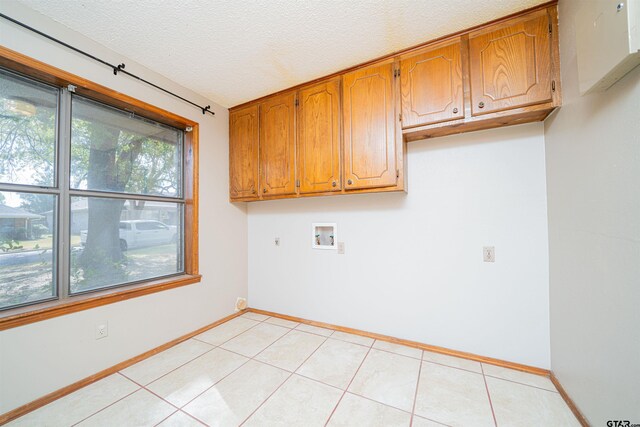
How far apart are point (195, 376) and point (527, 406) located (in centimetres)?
217

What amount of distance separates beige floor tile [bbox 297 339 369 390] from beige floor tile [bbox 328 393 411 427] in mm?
162

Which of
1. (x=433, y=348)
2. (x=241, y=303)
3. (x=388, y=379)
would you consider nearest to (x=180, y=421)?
(x=388, y=379)

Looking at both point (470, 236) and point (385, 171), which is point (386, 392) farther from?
point (385, 171)

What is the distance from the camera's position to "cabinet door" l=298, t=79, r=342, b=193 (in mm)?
2150

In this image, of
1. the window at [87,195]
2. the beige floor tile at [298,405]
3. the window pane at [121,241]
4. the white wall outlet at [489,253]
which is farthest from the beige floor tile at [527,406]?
the window pane at [121,241]

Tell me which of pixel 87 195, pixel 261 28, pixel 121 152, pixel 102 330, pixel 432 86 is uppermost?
pixel 261 28

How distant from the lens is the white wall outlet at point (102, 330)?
5.75 feet

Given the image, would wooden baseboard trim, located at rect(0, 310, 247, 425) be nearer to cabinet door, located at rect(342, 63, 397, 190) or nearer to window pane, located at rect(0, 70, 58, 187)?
window pane, located at rect(0, 70, 58, 187)

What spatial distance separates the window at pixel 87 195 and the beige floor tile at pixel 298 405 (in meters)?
1.39

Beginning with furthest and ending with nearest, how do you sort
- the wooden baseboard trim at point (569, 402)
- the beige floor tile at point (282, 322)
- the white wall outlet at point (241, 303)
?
the white wall outlet at point (241, 303) → the beige floor tile at point (282, 322) → the wooden baseboard trim at point (569, 402)

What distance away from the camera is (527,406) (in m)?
1.42

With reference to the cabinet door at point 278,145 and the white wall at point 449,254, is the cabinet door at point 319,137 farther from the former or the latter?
the white wall at point 449,254

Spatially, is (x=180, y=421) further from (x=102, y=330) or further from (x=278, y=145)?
(x=278, y=145)

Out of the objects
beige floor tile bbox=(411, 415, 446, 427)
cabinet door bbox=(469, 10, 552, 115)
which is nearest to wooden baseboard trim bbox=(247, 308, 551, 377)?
beige floor tile bbox=(411, 415, 446, 427)
